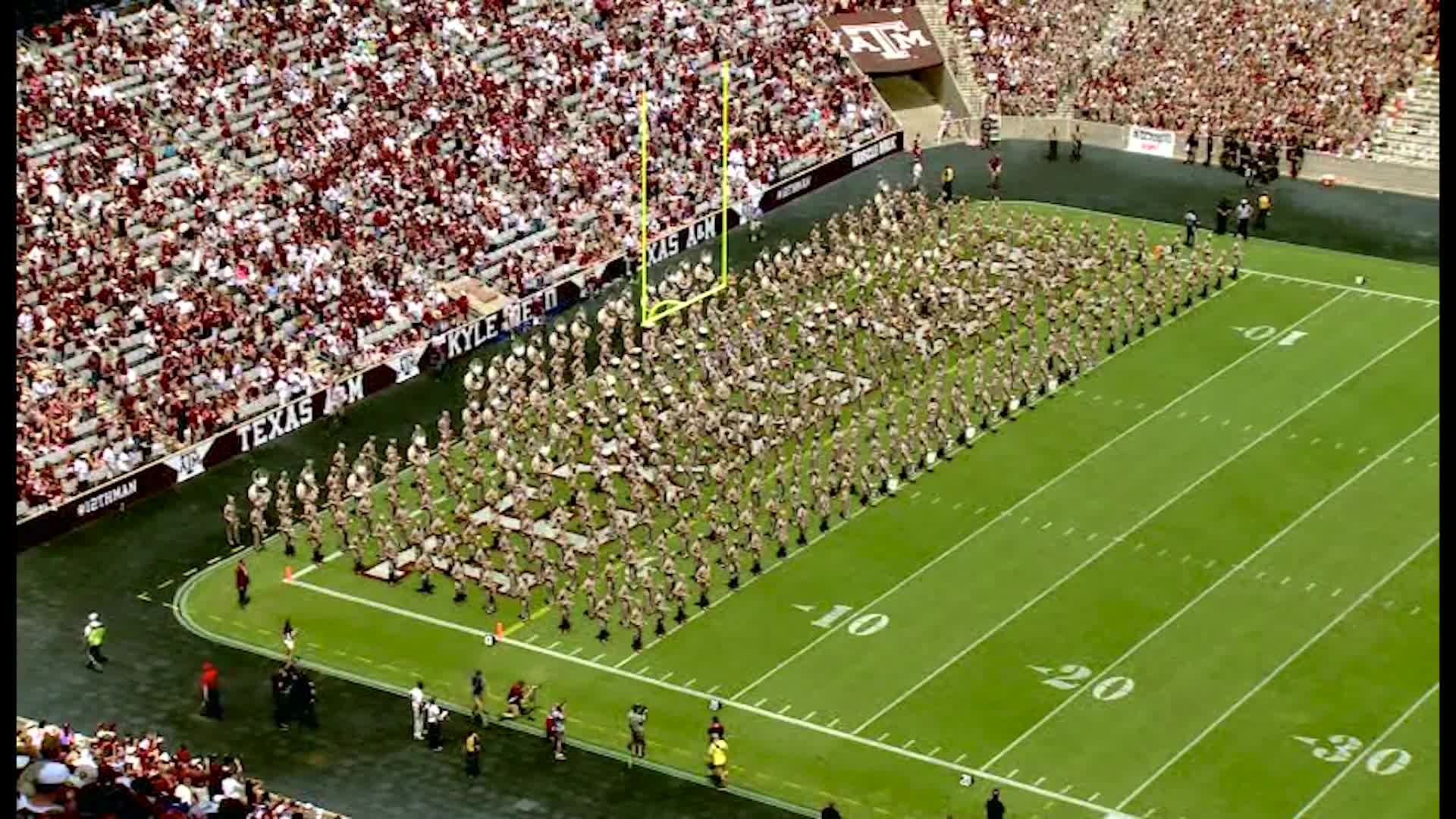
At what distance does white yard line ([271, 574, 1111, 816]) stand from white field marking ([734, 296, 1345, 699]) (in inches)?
34.4

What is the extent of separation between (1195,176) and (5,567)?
52368 mm

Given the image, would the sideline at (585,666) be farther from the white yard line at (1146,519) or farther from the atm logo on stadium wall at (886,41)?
the atm logo on stadium wall at (886,41)

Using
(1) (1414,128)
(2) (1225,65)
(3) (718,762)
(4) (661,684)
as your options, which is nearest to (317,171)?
(4) (661,684)

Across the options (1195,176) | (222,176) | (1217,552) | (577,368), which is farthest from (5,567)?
(1195,176)

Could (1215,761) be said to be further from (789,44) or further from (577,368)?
(789,44)

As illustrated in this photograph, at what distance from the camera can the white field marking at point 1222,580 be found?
37912mm

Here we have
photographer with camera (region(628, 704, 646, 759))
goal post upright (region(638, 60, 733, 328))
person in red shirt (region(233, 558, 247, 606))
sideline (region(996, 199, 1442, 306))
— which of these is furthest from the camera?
sideline (region(996, 199, 1442, 306))

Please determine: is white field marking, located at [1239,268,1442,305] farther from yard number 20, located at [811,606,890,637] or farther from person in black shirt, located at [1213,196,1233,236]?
yard number 20, located at [811,606,890,637]

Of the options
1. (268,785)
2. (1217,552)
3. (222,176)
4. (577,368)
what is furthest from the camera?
(222,176)

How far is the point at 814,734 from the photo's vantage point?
3753 cm

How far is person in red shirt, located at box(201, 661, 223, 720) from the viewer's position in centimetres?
3794

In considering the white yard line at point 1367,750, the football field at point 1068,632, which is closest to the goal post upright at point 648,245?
the football field at point 1068,632

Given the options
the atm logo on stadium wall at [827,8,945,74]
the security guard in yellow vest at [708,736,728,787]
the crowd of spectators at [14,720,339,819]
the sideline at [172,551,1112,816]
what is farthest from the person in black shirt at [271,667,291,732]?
the atm logo on stadium wall at [827,8,945,74]

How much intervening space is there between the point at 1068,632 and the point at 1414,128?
97.5 ft
